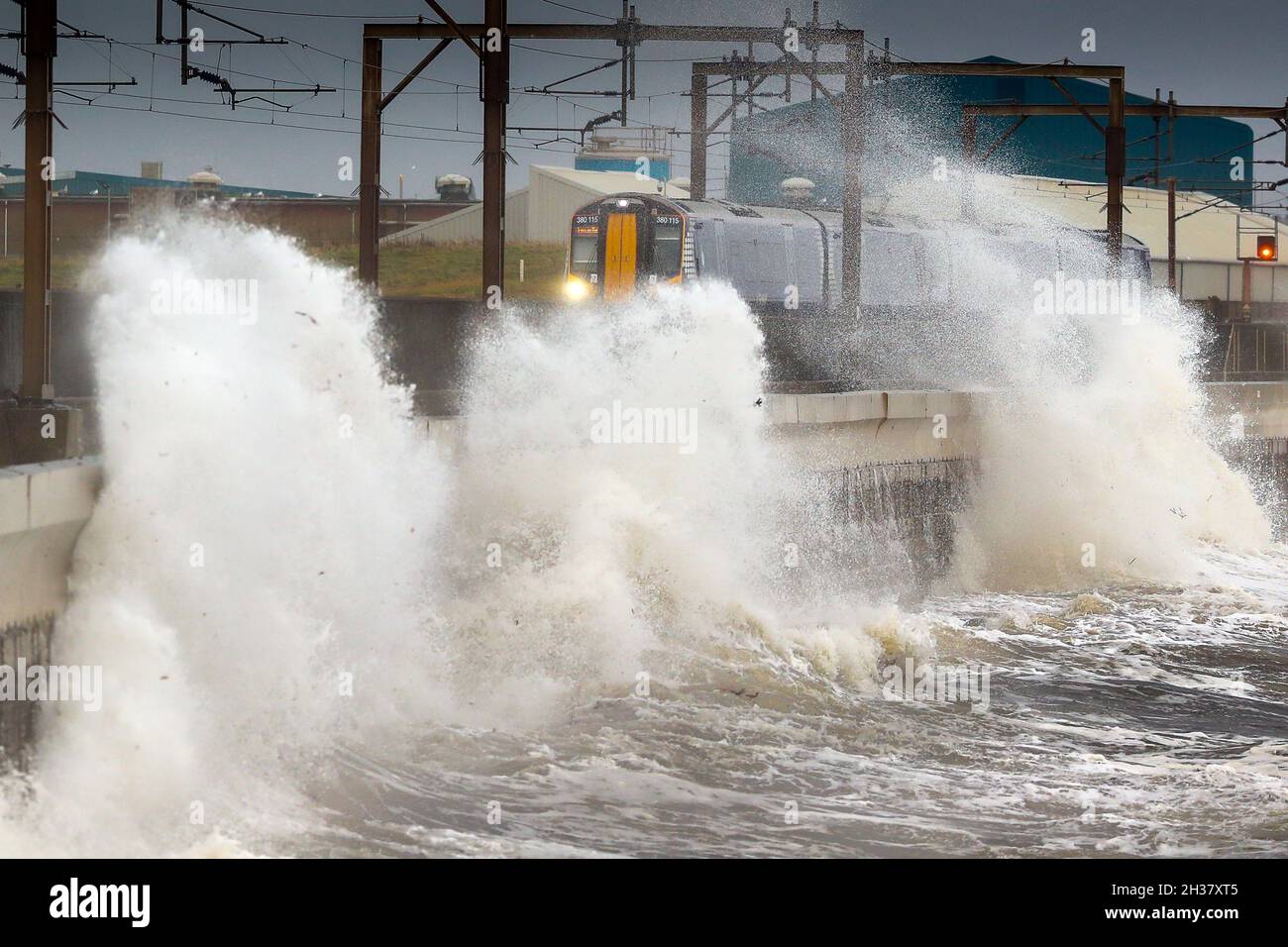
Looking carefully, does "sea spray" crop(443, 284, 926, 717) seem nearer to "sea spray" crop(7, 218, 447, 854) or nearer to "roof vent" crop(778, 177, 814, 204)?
"sea spray" crop(7, 218, 447, 854)

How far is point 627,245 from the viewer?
2633cm

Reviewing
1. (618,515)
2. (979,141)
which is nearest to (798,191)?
(618,515)

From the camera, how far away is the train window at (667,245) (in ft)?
84.7

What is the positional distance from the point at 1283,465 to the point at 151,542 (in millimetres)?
21954

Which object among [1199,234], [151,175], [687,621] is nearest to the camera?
[687,621]

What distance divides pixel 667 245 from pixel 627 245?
742 mm

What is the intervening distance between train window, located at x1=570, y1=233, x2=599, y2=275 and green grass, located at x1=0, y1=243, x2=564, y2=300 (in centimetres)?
1633

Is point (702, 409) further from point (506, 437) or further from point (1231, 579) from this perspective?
point (1231, 579)

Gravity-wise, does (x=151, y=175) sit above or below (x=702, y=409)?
above

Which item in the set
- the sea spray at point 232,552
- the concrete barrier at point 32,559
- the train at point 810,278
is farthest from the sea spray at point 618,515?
the train at point 810,278

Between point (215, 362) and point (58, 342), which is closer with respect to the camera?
point (215, 362)

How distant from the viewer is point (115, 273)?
34.1 feet
